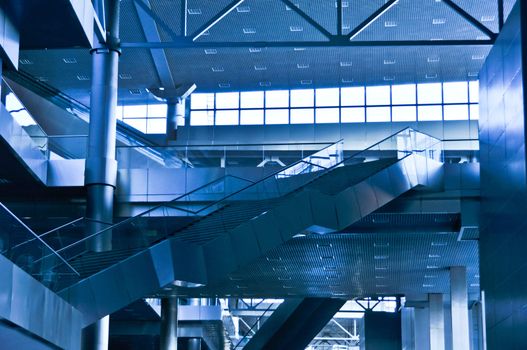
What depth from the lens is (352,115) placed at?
153ft

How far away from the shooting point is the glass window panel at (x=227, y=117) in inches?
1845

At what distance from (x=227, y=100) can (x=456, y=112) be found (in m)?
10.8

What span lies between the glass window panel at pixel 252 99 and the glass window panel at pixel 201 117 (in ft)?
5.27

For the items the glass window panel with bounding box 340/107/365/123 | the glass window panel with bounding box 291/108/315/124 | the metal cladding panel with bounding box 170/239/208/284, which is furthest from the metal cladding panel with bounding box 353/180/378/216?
the glass window panel with bounding box 291/108/315/124

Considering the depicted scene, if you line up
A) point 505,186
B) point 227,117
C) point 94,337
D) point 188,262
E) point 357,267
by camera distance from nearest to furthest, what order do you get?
point 505,186
point 188,262
point 94,337
point 357,267
point 227,117

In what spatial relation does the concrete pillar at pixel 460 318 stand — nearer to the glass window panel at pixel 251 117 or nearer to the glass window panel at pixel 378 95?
the glass window panel at pixel 378 95

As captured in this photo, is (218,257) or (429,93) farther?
(429,93)

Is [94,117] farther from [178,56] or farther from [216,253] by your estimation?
[178,56]

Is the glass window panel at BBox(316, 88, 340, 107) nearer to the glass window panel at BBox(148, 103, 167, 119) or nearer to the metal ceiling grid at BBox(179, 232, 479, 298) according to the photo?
the glass window panel at BBox(148, 103, 167, 119)

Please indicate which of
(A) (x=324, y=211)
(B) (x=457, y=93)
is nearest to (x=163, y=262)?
(A) (x=324, y=211)

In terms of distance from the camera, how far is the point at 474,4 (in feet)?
122

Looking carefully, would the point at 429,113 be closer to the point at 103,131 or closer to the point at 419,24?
the point at 419,24

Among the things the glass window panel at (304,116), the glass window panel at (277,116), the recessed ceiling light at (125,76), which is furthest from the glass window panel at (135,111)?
the glass window panel at (304,116)

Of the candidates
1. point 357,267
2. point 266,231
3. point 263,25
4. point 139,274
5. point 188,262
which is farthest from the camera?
point 263,25
